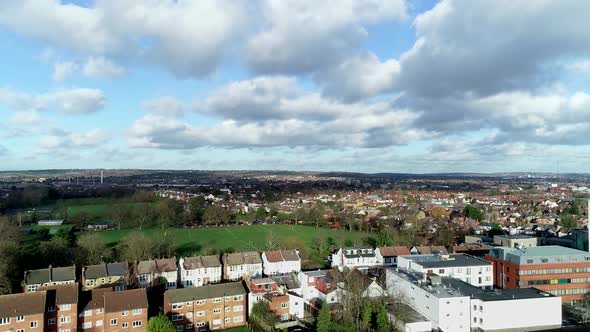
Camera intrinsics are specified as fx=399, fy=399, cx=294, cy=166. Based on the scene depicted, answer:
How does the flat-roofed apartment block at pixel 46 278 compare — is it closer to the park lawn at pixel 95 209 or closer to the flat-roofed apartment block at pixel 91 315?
the flat-roofed apartment block at pixel 91 315

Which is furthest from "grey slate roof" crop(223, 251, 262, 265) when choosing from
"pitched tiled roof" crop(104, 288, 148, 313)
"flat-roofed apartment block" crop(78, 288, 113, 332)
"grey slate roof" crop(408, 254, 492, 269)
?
"grey slate roof" crop(408, 254, 492, 269)

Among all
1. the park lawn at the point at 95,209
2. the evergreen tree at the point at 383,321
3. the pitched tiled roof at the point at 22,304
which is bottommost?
the evergreen tree at the point at 383,321

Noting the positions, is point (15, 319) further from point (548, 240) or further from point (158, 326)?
point (548, 240)

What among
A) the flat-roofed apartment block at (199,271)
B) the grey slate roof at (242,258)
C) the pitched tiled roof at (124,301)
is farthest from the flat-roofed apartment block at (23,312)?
the grey slate roof at (242,258)

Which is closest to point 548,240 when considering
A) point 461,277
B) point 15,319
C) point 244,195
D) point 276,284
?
point 461,277

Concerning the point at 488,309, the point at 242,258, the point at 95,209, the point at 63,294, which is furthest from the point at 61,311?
the point at 95,209

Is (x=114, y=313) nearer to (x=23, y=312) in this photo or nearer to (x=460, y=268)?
(x=23, y=312)
